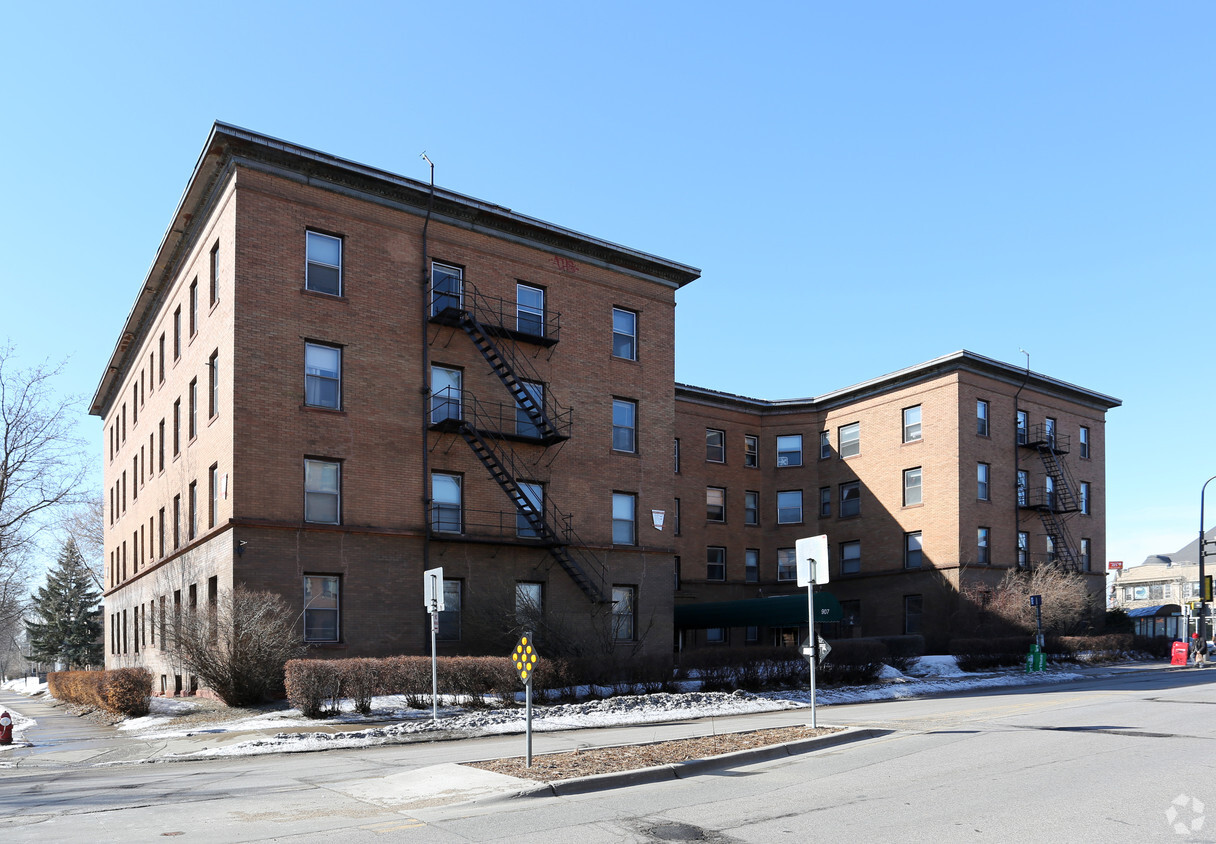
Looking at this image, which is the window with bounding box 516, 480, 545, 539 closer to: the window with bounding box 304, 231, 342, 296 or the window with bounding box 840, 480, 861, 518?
the window with bounding box 304, 231, 342, 296

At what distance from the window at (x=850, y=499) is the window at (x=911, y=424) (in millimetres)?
3610

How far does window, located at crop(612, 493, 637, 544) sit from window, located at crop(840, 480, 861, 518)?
17420 millimetres

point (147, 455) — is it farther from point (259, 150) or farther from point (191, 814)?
point (191, 814)

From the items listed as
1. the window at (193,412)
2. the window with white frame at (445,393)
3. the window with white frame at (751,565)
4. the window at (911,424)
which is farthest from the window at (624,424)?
the window with white frame at (751,565)

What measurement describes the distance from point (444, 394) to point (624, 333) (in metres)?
7.42

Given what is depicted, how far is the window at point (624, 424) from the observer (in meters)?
32.9

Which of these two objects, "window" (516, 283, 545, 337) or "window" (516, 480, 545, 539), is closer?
"window" (516, 480, 545, 539)

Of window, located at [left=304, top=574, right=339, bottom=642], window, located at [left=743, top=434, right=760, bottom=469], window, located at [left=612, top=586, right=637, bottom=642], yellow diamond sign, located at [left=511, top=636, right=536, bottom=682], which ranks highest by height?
window, located at [left=743, top=434, right=760, bottom=469]

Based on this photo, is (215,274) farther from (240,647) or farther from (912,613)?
(912,613)

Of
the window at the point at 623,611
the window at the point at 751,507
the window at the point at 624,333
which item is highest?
the window at the point at 624,333

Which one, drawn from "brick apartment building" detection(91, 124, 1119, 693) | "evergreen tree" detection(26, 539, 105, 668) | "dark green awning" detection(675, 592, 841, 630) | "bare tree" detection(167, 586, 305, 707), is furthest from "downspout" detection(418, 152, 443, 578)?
"evergreen tree" detection(26, 539, 105, 668)

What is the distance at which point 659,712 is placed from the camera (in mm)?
20906

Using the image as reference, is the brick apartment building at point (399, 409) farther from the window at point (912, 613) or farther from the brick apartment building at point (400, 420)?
the window at point (912, 613)

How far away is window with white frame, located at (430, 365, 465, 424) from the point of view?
93.2 ft
